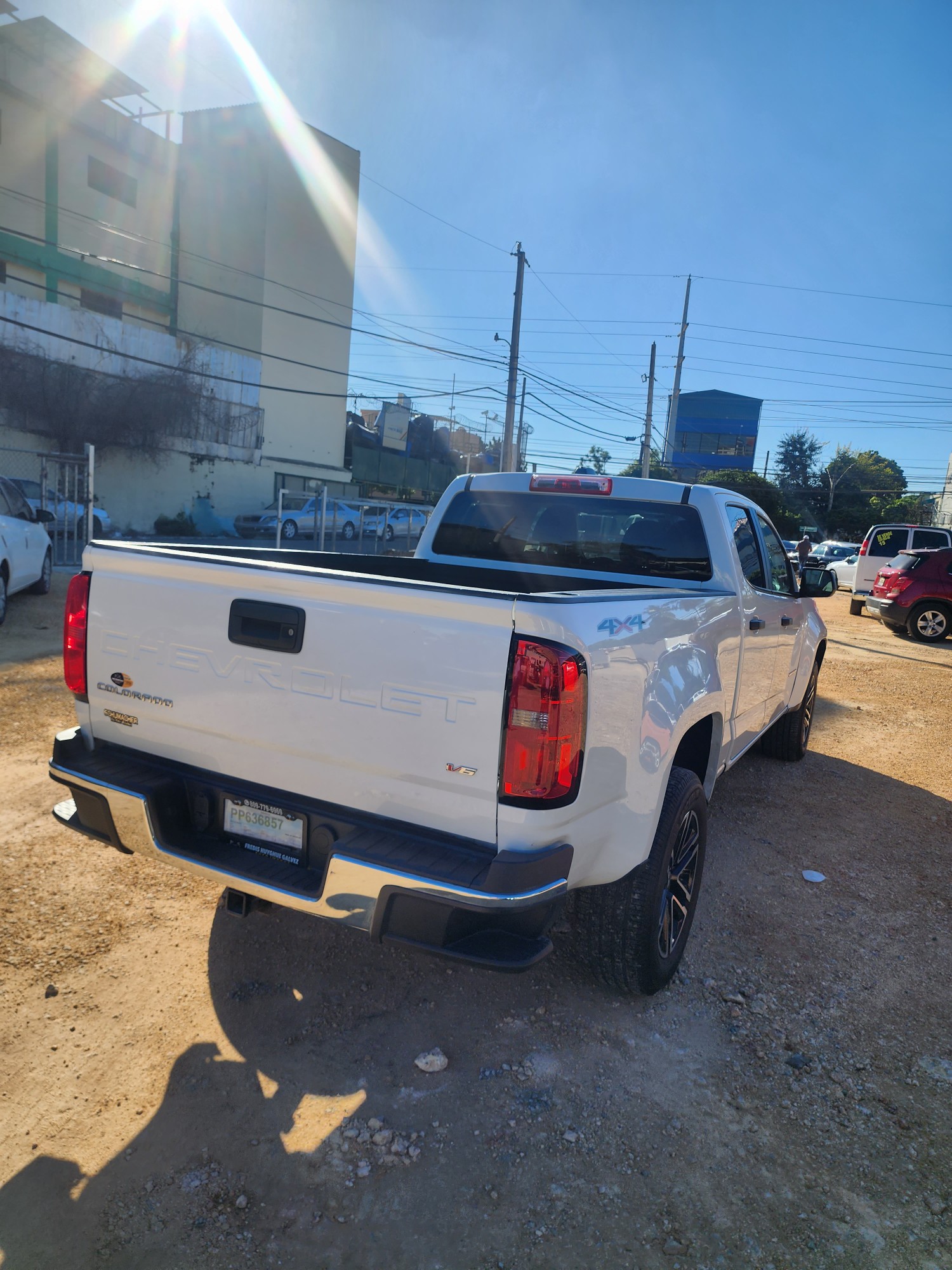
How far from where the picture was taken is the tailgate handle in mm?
2525

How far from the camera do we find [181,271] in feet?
139

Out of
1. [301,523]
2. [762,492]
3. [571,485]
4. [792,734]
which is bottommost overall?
[792,734]

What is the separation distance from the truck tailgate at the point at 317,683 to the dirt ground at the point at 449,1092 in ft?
2.97

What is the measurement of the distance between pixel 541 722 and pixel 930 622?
48.0ft

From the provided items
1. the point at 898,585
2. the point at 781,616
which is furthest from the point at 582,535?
the point at 898,585

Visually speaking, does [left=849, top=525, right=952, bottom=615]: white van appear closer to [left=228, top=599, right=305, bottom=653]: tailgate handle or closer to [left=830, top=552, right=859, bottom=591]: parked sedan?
[left=830, top=552, right=859, bottom=591]: parked sedan

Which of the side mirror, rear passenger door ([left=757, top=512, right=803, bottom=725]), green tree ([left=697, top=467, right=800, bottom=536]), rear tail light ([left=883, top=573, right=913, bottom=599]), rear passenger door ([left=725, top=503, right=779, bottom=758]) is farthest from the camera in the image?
green tree ([left=697, top=467, right=800, bottom=536])

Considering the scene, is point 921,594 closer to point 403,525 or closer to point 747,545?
point 747,545

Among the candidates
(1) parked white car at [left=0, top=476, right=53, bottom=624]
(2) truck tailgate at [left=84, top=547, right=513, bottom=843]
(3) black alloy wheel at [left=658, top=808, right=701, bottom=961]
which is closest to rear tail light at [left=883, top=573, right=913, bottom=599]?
(3) black alloy wheel at [left=658, top=808, right=701, bottom=961]

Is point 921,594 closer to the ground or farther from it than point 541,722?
closer to the ground

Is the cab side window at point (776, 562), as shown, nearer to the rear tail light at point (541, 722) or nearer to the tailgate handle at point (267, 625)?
the rear tail light at point (541, 722)

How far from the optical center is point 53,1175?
220 centimetres

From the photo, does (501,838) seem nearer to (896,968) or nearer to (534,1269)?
(534,1269)

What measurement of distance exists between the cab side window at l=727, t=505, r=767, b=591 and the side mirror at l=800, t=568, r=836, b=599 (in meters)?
0.69
